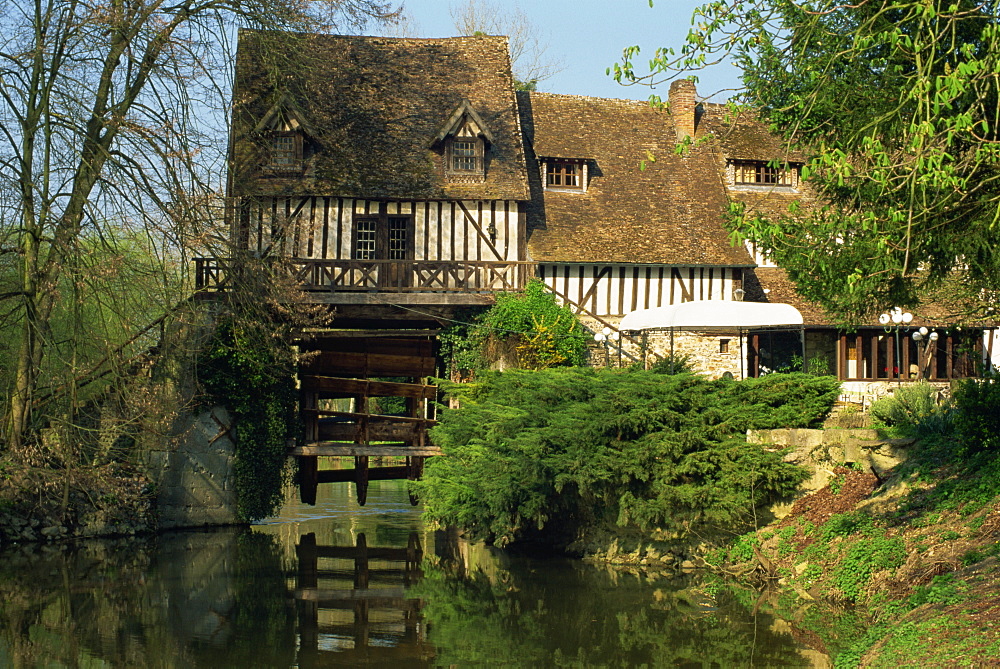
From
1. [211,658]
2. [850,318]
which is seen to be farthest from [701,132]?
[211,658]

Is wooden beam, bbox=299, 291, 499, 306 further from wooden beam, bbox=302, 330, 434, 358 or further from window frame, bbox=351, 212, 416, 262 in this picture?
wooden beam, bbox=302, 330, 434, 358

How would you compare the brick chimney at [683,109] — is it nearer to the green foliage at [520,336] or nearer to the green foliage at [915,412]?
the green foliage at [520,336]

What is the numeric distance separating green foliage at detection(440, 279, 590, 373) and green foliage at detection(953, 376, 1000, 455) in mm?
8848

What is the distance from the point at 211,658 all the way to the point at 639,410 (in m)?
5.53

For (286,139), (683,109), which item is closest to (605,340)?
(286,139)

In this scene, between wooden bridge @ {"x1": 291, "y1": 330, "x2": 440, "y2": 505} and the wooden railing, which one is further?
wooden bridge @ {"x1": 291, "y1": 330, "x2": 440, "y2": 505}

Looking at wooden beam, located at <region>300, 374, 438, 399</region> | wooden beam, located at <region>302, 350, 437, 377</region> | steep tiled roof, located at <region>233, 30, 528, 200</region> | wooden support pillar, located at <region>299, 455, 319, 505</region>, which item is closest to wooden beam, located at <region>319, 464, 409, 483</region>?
wooden support pillar, located at <region>299, 455, 319, 505</region>

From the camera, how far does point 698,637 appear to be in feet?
31.4

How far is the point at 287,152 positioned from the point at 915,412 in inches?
496

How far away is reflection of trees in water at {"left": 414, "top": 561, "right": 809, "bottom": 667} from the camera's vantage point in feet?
29.6

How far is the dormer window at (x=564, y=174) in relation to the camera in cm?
2327

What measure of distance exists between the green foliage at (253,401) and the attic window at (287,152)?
4307 mm

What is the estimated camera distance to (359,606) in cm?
1153

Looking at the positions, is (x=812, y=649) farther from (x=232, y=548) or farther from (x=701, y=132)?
(x=701, y=132)
